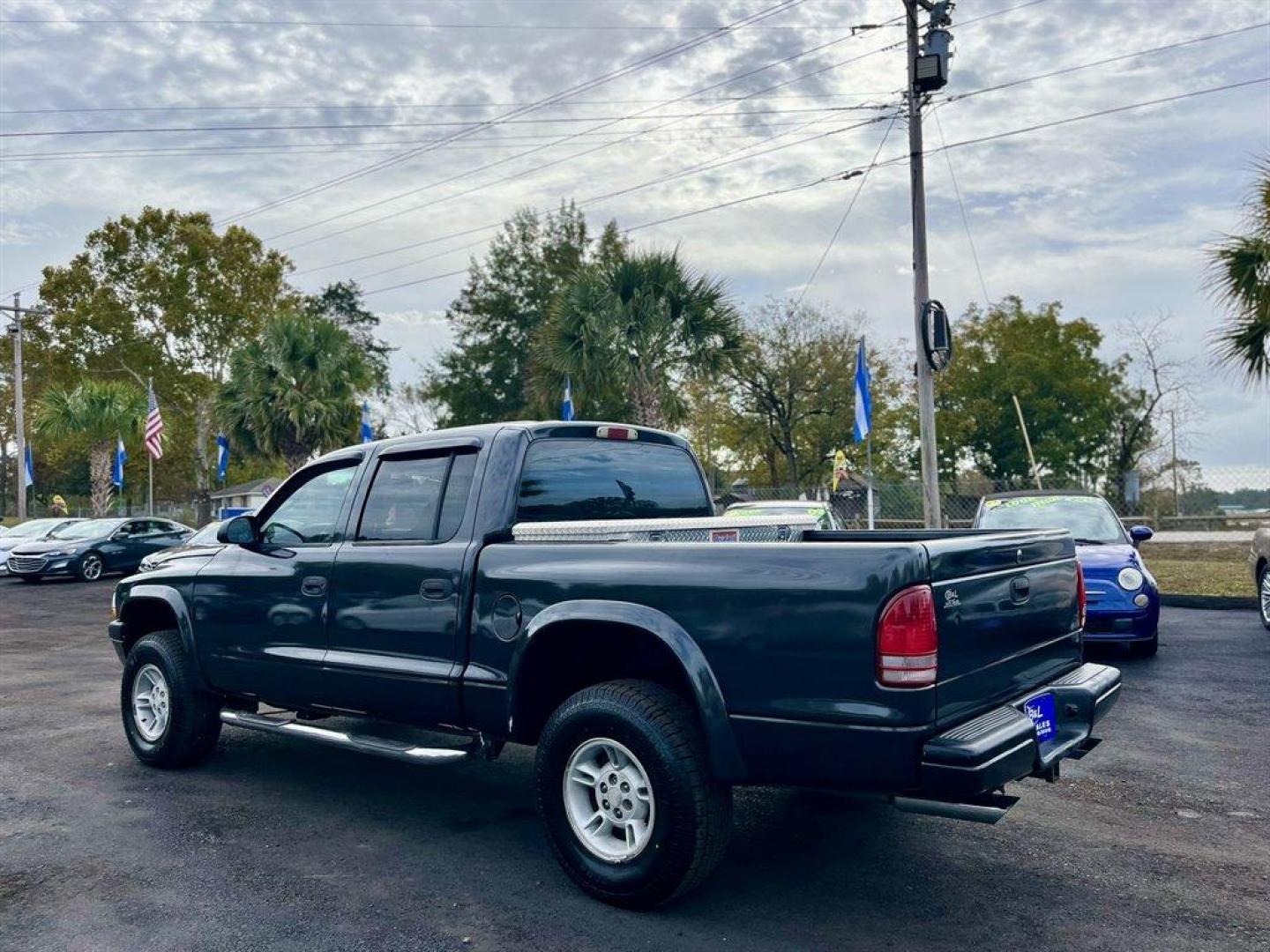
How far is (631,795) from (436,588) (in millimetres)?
1288

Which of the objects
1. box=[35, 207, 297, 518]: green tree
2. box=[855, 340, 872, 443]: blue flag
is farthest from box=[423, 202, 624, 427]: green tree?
box=[855, 340, 872, 443]: blue flag

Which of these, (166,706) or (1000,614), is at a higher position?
(1000,614)

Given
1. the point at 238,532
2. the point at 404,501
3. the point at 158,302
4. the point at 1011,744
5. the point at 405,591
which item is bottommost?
the point at 1011,744

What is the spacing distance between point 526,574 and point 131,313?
49687 millimetres

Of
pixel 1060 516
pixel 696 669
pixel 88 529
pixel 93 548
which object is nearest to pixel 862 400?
pixel 1060 516

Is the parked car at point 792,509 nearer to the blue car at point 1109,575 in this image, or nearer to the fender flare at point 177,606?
the blue car at point 1109,575

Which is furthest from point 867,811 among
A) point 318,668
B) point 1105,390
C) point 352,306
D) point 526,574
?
point 352,306

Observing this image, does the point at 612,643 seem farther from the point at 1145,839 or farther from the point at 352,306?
the point at 352,306

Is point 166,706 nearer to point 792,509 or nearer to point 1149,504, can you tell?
point 792,509

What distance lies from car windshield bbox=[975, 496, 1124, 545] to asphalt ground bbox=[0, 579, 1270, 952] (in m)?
3.57

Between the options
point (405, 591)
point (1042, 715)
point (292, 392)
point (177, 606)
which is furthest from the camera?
point (292, 392)

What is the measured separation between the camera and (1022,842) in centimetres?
464

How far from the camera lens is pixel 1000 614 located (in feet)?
12.6

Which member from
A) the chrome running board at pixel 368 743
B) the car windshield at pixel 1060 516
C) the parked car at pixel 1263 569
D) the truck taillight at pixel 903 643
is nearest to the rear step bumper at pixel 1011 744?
the truck taillight at pixel 903 643
